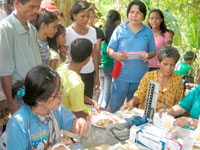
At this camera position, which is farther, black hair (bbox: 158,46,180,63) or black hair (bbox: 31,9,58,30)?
black hair (bbox: 31,9,58,30)

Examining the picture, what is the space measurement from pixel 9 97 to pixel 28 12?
776 mm

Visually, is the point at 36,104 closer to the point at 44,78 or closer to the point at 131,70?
the point at 44,78

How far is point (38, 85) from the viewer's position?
1.32 metres

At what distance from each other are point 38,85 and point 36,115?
0.22m

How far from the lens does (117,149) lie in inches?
55.0

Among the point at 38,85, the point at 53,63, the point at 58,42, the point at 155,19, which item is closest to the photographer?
the point at 38,85

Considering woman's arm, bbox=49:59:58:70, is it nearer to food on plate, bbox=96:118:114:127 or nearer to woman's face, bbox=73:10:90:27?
woman's face, bbox=73:10:90:27

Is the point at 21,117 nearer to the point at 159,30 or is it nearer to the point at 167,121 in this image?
the point at 167,121

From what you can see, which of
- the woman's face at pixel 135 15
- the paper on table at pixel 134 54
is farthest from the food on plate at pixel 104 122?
the woman's face at pixel 135 15

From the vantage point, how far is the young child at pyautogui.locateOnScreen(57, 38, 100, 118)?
6.00ft

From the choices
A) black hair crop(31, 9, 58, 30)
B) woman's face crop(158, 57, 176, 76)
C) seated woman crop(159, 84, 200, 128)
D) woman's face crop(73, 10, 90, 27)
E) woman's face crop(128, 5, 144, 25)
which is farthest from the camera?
woman's face crop(73, 10, 90, 27)

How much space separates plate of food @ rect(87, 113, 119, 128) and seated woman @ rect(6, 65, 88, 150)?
393 millimetres

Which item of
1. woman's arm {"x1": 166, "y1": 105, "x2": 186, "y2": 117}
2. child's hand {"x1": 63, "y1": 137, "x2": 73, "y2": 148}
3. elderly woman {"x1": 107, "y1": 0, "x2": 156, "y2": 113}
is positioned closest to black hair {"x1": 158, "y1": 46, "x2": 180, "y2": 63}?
elderly woman {"x1": 107, "y1": 0, "x2": 156, "y2": 113}

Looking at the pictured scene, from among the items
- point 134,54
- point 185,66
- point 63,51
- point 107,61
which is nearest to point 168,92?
point 134,54
